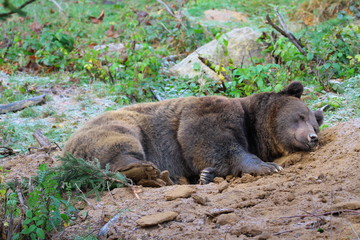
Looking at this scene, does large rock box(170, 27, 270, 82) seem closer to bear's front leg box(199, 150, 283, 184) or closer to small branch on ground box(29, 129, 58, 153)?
small branch on ground box(29, 129, 58, 153)

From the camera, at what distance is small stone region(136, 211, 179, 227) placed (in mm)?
3677

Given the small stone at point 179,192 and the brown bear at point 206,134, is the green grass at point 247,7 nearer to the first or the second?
the brown bear at point 206,134

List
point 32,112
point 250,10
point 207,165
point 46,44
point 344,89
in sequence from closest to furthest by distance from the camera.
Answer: point 207,165 → point 344,89 → point 32,112 → point 46,44 → point 250,10

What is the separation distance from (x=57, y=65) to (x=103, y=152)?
651 centimetres

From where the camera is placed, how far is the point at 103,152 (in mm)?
5391

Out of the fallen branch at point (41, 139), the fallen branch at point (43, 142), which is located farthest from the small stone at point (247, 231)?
the fallen branch at point (41, 139)

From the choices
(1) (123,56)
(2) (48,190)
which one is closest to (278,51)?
(1) (123,56)

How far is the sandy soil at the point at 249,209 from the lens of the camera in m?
3.31

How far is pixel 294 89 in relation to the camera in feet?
20.7

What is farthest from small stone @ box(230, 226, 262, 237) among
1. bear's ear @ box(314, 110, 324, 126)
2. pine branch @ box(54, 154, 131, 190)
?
bear's ear @ box(314, 110, 324, 126)

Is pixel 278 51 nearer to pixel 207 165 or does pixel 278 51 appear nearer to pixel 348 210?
pixel 207 165

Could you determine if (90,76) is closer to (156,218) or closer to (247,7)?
(156,218)

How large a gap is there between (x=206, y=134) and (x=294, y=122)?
114cm

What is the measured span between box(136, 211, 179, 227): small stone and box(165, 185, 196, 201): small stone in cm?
50
